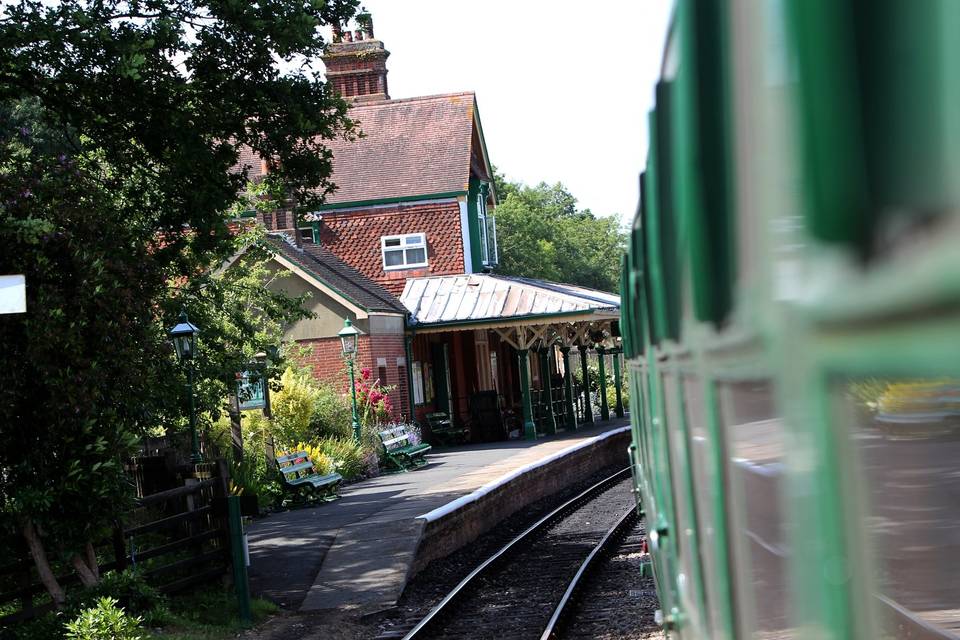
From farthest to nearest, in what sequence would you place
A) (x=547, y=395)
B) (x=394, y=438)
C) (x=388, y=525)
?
(x=547, y=395), (x=394, y=438), (x=388, y=525)

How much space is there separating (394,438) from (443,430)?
5.19 metres

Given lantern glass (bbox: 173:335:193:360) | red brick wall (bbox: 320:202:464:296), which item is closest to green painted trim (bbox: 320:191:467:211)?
red brick wall (bbox: 320:202:464:296)

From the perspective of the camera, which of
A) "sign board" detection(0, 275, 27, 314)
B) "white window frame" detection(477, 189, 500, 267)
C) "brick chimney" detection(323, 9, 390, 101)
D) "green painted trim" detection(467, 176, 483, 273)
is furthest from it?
"brick chimney" detection(323, 9, 390, 101)

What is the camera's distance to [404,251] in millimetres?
32750

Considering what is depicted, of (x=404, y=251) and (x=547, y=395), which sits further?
(x=404, y=251)

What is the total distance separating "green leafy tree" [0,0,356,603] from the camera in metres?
8.98

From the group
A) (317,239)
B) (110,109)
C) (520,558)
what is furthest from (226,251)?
(317,239)

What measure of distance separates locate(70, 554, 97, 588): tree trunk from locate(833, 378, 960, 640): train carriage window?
360 inches

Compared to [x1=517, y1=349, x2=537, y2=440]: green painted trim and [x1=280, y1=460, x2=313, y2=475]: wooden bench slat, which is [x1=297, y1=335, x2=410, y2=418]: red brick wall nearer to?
[x1=517, y1=349, x2=537, y2=440]: green painted trim

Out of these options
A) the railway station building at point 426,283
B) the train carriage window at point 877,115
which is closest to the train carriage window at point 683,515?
the train carriage window at point 877,115

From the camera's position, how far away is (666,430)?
386cm

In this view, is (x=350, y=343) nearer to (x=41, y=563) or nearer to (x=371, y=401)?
(x=371, y=401)

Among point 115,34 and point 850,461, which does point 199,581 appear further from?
point 850,461

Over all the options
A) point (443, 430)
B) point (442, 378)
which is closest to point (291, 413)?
point (443, 430)
